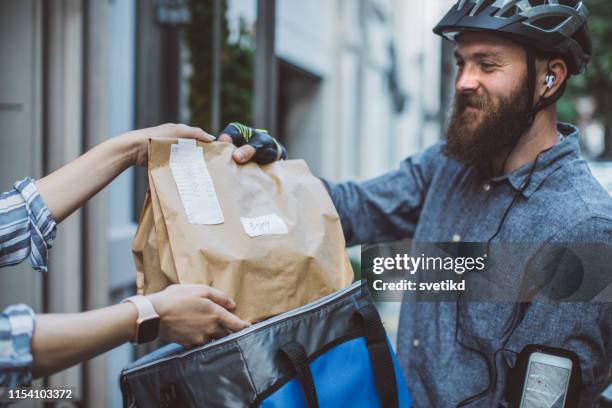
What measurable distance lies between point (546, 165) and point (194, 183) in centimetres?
99

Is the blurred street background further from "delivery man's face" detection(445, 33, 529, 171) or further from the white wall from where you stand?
"delivery man's face" detection(445, 33, 529, 171)

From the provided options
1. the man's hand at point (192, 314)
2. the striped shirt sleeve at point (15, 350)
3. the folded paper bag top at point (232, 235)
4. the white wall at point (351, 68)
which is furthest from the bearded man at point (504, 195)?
the white wall at point (351, 68)

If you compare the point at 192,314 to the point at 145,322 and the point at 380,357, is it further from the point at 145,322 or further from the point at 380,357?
the point at 380,357

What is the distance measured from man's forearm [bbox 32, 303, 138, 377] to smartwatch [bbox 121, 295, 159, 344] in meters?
0.01

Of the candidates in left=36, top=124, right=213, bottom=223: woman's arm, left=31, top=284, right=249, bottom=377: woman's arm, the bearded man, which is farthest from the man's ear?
left=31, top=284, right=249, bottom=377: woman's arm

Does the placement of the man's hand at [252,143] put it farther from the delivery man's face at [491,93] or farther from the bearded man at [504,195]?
the delivery man's face at [491,93]

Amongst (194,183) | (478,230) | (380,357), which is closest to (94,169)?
(194,183)

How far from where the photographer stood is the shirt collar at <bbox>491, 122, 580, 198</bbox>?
5.99 feet

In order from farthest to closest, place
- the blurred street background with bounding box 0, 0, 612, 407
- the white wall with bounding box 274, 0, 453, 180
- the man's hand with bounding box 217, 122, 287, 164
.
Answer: the white wall with bounding box 274, 0, 453, 180 → the blurred street background with bounding box 0, 0, 612, 407 → the man's hand with bounding box 217, 122, 287, 164

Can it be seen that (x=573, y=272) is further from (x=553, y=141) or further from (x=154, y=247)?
(x=154, y=247)

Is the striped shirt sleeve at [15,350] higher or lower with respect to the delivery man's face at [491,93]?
lower

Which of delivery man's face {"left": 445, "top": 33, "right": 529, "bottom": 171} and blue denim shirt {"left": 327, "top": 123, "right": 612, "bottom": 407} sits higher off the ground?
delivery man's face {"left": 445, "top": 33, "right": 529, "bottom": 171}

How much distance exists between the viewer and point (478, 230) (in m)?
1.91

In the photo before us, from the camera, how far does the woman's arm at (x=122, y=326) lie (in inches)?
51.9
